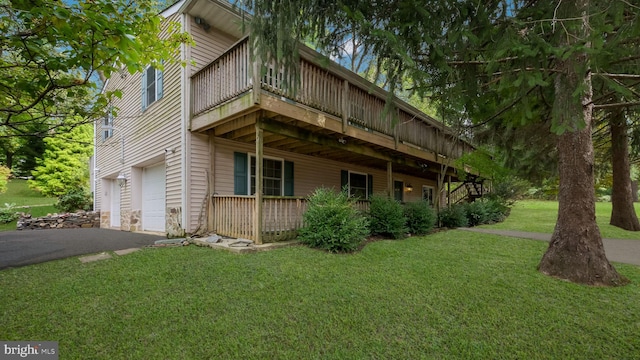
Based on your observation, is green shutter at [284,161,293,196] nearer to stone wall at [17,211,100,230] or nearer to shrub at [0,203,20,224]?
stone wall at [17,211,100,230]

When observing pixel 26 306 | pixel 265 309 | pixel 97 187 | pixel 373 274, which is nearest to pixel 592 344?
pixel 373 274

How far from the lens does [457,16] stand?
346cm

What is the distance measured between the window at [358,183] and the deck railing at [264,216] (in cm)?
430

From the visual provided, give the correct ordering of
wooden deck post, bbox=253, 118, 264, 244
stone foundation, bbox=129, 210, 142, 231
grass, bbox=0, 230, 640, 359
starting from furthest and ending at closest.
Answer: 1. stone foundation, bbox=129, 210, 142, 231
2. wooden deck post, bbox=253, 118, 264, 244
3. grass, bbox=0, 230, 640, 359

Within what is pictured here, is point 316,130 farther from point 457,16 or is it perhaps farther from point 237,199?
point 457,16

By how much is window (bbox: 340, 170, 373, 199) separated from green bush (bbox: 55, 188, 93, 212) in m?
13.4

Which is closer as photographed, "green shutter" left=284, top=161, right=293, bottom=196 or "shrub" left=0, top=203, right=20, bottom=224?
"green shutter" left=284, top=161, right=293, bottom=196

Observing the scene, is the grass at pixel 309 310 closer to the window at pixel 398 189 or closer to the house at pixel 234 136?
the house at pixel 234 136

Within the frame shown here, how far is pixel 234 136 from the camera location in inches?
265

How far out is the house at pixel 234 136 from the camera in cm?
555

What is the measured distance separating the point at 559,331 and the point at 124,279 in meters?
5.09

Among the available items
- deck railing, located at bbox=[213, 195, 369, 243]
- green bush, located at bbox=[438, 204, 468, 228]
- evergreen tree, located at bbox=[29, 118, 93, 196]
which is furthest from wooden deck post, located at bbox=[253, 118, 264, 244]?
evergreen tree, located at bbox=[29, 118, 93, 196]

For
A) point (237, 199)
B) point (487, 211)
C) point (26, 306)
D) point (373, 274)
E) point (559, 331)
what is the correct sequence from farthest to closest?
point (487, 211)
point (237, 199)
point (373, 274)
point (26, 306)
point (559, 331)

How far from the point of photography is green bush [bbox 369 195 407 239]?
7.26m
